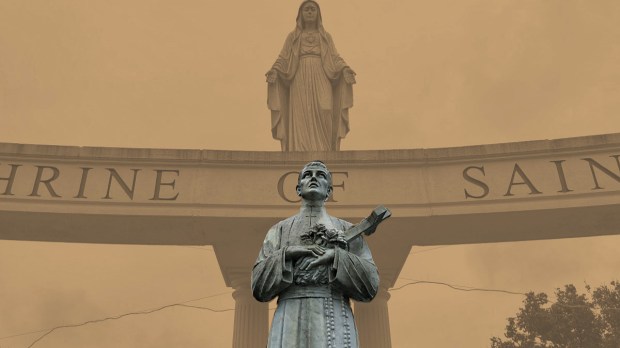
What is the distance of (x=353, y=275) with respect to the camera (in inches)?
174

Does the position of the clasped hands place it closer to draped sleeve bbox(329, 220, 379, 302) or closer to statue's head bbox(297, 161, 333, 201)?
draped sleeve bbox(329, 220, 379, 302)

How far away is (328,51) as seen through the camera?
16.6 metres

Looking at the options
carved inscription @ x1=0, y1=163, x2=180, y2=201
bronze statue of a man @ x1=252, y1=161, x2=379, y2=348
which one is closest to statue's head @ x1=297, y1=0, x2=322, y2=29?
carved inscription @ x1=0, y1=163, x2=180, y2=201

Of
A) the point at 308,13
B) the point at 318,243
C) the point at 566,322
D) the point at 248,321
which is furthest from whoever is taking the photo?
the point at 566,322

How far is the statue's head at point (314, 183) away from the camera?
190 inches

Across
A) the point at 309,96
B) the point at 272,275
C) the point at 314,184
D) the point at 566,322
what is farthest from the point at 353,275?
the point at 566,322

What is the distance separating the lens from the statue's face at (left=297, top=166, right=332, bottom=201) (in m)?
4.84

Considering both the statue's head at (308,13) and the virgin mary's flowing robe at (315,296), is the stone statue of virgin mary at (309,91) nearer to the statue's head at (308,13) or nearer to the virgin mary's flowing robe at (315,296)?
the statue's head at (308,13)

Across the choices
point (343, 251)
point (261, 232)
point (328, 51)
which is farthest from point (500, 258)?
point (343, 251)

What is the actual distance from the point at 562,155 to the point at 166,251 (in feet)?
61.0

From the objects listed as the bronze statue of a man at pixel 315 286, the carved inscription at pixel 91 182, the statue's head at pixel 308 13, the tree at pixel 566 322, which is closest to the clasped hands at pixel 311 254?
the bronze statue of a man at pixel 315 286

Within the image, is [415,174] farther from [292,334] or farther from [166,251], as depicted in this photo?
[166,251]

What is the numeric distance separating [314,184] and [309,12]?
12.5 metres

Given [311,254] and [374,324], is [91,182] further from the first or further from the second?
[311,254]
